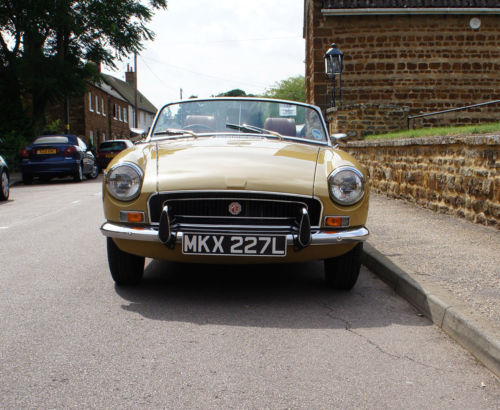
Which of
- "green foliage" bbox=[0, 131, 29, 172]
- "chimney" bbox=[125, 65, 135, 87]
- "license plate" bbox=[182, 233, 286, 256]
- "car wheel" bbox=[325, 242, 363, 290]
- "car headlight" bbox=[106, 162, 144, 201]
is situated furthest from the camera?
"chimney" bbox=[125, 65, 135, 87]

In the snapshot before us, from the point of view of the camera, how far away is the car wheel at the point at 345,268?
4246 millimetres

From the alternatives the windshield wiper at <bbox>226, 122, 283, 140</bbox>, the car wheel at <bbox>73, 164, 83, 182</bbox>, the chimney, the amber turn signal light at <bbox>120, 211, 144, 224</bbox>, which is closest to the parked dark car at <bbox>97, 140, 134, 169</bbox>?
the car wheel at <bbox>73, 164, 83, 182</bbox>

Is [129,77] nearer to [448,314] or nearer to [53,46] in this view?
[53,46]

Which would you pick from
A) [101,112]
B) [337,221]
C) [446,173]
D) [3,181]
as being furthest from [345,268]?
[101,112]

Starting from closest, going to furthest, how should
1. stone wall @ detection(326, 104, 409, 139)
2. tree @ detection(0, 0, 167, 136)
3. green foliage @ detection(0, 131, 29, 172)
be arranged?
stone wall @ detection(326, 104, 409, 139), green foliage @ detection(0, 131, 29, 172), tree @ detection(0, 0, 167, 136)

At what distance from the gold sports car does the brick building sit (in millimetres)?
16944

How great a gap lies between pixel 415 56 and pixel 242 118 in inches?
673

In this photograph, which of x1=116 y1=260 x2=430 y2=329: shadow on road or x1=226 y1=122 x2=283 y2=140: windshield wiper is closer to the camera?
x1=116 y1=260 x2=430 y2=329: shadow on road

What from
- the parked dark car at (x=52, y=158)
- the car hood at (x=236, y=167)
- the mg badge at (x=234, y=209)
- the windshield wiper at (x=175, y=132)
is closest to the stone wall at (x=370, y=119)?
the parked dark car at (x=52, y=158)

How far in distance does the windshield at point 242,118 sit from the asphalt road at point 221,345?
51.7 inches

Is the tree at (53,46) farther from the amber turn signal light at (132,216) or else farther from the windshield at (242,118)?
the amber turn signal light at (132,216)

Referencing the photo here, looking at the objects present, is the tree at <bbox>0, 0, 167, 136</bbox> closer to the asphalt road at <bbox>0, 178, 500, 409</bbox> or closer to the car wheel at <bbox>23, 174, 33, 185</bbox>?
the car wheel at <bbox>23, 174, 33, 185</bbox>

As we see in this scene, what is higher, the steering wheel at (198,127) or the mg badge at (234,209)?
the steering wheel at (198,127)

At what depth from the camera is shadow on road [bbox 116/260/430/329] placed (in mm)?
3697
